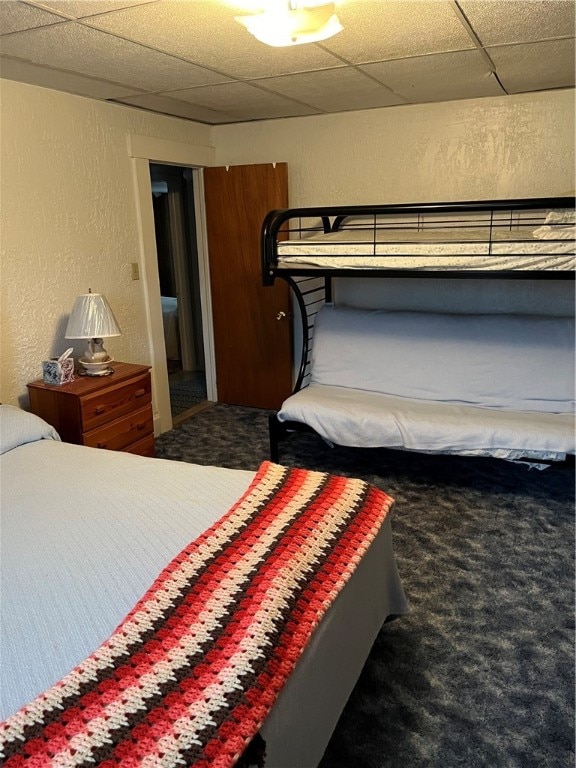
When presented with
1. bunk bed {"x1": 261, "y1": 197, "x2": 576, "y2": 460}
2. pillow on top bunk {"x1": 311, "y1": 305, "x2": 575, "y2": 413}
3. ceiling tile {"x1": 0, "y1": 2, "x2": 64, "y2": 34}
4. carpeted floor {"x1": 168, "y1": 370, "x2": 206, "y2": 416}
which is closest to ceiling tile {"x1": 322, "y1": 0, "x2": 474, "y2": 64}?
bunk bed {"x1": 261, "y1": 197, "x2": 576, "y2": 460}

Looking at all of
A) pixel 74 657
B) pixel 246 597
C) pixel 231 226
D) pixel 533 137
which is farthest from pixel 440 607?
pixel 231 226

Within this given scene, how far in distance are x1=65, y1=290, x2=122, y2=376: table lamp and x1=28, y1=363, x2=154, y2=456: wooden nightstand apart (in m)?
0.08

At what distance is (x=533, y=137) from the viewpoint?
11.6 feet

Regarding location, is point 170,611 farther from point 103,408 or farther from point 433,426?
point 433,426

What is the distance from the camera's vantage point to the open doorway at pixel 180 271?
18.4 feet

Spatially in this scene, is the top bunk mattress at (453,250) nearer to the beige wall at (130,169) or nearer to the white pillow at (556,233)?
the white pillow at (556,233)

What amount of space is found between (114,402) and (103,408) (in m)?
0.09

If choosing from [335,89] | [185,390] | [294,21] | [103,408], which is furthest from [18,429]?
[185,390]

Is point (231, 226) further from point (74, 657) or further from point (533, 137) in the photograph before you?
point (74, 657)

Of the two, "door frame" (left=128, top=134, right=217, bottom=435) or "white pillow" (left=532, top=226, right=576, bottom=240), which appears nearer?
"white pillow" (left=532, top=226, right=576, bottom=240)

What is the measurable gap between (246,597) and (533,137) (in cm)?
331

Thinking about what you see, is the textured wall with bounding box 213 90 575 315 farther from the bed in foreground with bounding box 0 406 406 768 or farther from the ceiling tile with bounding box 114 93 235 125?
the bed in foreground with bounding box 0 406 406 768

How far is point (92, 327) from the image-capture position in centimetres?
307

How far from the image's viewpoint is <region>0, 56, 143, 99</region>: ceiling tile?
103 inches
